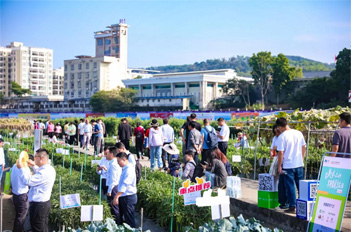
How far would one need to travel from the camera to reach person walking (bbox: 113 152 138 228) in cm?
755

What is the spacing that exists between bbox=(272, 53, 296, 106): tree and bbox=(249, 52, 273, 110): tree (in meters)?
0.93

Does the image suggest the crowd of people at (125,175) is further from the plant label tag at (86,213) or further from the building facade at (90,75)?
the building facade at (90,75)

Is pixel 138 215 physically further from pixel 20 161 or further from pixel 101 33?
pixel 101 33

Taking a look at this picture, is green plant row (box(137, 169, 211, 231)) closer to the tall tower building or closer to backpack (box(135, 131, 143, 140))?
backpack (box(135, 131, 143, 140))

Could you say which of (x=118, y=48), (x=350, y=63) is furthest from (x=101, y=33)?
(x=350, y=63)

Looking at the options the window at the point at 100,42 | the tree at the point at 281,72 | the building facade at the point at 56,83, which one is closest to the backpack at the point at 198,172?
the tree at the point at 281,72

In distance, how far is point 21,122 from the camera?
1409 inches

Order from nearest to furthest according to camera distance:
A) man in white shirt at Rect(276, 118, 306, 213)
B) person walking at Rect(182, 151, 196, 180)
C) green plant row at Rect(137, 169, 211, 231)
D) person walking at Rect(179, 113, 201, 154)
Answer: man in white shirt at Rect(276, 118, 306, 213) < green plant row at Rect(137, 169, 211, 231) < person walking at Rect(182, 151, 196, 180) < person walking at Rect(179, 113, 201, 154)

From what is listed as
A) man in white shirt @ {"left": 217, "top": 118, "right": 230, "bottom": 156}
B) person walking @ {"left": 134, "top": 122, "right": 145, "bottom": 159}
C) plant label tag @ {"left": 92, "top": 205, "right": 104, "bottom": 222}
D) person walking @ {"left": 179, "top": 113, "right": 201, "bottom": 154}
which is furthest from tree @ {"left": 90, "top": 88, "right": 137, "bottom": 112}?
plant label tag @ {"left": 92, "top": 205, "right": 104, "bottom": 222}

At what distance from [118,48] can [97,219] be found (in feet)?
492

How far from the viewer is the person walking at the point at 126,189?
7555 mm

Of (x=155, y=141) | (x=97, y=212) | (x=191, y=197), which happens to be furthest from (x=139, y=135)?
(x=97, y=212)

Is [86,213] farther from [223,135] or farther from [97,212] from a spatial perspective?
[223,135]

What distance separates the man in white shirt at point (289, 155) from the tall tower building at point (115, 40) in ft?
471
